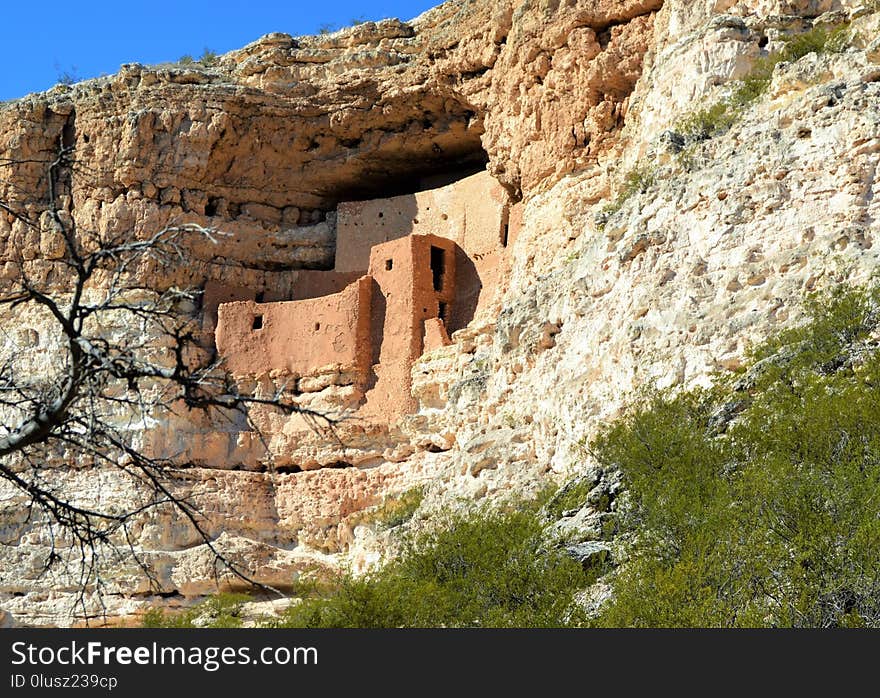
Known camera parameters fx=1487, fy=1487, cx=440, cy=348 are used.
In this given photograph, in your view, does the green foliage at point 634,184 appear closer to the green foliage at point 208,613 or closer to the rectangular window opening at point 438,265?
the rectangular window opening at point 438,265

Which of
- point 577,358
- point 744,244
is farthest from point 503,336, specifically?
point 744,244

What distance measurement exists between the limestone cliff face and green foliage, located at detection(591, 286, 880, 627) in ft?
2.85

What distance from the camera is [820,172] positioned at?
16688mm

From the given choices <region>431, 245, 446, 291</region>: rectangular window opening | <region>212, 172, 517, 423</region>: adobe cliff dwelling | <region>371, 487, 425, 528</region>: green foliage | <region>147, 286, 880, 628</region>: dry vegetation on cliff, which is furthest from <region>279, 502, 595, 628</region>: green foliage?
<region>431, 245, 446, 291</region>: rectangular window opening

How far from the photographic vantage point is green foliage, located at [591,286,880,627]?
1070 cm

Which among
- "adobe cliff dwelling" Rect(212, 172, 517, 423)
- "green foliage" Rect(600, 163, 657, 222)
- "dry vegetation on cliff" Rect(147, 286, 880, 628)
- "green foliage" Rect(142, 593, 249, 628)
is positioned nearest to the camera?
"dry vegetation on cliff" Rect(147, 286, 880, 628)

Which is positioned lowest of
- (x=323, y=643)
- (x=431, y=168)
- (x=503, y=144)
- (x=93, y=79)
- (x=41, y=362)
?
(x=323, y=643)

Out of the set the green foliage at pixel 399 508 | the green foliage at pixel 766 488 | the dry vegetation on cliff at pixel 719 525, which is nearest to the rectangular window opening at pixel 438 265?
the green foliage at pixel 399 508

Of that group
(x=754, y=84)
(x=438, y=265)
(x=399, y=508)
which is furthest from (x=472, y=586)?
(x=438, y=265)

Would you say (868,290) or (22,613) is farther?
(22,613)

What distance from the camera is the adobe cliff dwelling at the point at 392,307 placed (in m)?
26.4

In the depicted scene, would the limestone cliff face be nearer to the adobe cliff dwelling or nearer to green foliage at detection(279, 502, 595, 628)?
the adobe cliff dwelling

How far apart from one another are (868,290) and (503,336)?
24.1 ft

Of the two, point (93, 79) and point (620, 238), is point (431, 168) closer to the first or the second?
point (93, 79)
